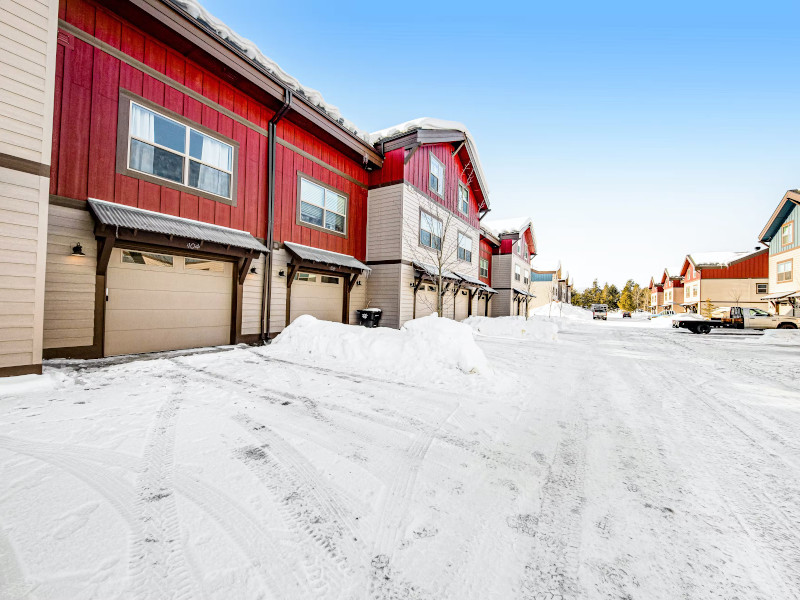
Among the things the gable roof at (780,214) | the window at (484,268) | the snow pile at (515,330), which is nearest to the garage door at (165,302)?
the snow pile at (515,330)

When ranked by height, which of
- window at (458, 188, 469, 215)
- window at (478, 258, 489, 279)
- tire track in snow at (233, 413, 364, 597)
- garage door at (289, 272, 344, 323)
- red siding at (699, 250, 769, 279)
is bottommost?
tire track in snow at (233, 413, 364, 597)

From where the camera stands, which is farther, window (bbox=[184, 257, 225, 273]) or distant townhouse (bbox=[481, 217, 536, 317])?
distant townhouse (bbox=[481, 217, 536, 317])

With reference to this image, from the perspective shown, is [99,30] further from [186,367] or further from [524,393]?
[524,393]

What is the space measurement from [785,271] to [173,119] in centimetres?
3665

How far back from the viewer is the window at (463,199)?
1709cm

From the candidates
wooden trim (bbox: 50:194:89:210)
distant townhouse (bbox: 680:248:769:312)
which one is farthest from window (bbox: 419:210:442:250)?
distant townhouse (bbox: 680:248:769:312)

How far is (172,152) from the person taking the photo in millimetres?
7121

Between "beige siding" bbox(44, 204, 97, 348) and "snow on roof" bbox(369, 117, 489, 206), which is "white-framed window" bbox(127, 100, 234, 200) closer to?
"beige siding" bbox(44, 204, 97, 348)

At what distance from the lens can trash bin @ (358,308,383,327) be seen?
11.6 metres

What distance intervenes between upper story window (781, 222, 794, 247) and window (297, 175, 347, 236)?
3121cm

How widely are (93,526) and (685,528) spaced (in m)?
3.79

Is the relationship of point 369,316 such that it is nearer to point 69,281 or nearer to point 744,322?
point 69,281

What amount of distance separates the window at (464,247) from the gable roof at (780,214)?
73.1ft

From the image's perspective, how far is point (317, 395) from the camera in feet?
14.7
